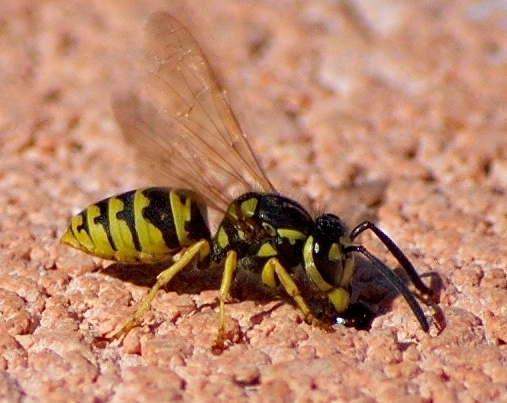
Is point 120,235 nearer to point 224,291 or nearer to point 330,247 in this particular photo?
point 224,291

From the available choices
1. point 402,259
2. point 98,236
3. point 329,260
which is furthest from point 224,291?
point 402,259

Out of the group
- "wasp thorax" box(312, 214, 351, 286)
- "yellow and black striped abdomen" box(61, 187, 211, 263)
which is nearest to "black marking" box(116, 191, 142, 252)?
"yellow and black striped abdomen" box(61, 187, 211, 263)

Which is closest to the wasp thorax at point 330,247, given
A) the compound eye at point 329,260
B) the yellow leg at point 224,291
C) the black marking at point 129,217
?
the compound eye at point 329,260

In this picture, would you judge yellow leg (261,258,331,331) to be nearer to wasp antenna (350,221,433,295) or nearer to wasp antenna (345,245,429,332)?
wasp antenna (345,245,429,332)

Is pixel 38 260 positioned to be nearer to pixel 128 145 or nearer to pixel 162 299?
pixel 162 299

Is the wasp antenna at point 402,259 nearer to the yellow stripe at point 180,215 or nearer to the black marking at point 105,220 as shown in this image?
the yellow stripe at point 180,215

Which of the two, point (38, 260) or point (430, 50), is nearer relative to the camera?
point (38, 260)

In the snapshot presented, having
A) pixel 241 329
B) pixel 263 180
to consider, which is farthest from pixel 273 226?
pixel 241 329
